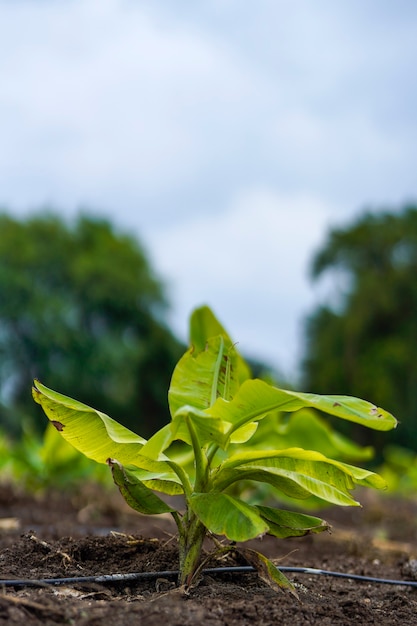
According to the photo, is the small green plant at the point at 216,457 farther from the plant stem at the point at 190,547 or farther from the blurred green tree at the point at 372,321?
the blurred green tree at the point at 372,321

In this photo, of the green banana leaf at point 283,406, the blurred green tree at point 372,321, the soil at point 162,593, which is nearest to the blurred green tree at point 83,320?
the blurred green tree at point 372,321

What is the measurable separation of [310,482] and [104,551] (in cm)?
62

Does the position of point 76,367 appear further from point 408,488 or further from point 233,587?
point 233,587

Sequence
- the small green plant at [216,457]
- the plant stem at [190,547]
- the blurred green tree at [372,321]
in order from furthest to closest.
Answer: the blurred green tree at [372,321] < the plant stem at [190,547] < the small green plant at [216,457]

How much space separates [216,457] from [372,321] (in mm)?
19341

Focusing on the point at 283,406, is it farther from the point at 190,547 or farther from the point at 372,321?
the point at 372,321

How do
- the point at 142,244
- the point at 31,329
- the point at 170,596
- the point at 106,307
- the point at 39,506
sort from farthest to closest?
1. the point at 142,244
2. the point at 106,307
3. the point at 31,329
4. the point at 39,506
5. the point at 170,596

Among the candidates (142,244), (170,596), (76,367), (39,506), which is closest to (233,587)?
(170,596)

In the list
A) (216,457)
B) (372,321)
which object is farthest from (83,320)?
(216,457)

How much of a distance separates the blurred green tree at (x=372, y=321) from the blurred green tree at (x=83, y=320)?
16.4ft

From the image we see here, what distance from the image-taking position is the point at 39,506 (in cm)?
459

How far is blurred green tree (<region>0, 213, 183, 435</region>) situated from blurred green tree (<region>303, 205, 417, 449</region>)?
501 cm

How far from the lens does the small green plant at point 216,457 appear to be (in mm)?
1441

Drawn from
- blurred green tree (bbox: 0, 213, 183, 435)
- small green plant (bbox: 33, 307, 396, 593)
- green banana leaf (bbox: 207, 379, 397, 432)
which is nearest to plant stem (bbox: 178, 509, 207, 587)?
small green plant (bbox: 33, 307, 396, 593)
